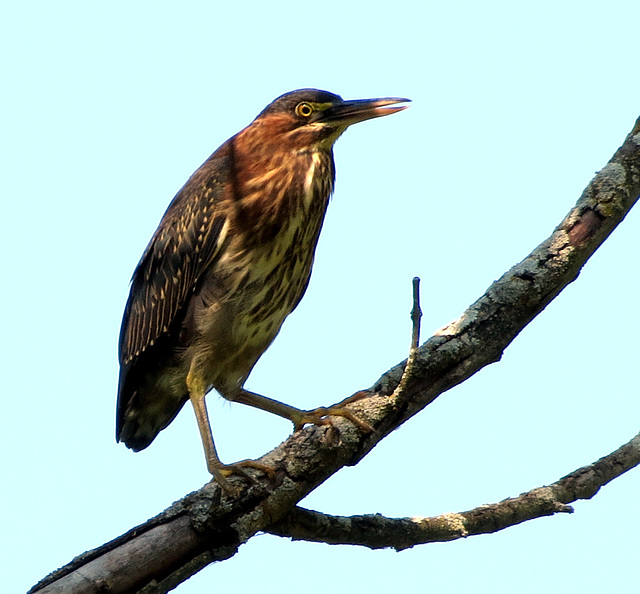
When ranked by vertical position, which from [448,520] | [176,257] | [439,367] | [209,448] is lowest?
[448,520]

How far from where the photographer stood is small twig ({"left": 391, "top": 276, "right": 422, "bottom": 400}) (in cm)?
296

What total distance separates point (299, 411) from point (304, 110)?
173 centimetres

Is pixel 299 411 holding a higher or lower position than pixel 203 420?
lower

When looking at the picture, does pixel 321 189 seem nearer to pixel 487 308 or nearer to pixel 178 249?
pixel 178 249

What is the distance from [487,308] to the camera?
135 inches

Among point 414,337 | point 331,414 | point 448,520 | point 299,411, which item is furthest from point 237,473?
point 414,337

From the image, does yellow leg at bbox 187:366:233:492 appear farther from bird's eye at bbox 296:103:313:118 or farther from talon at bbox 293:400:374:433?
bird's eye at bbox 296:103:313:118

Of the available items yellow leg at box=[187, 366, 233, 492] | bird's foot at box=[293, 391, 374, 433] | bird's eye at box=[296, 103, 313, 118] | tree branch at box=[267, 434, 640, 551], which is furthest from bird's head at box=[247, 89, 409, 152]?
tree branch at box=[267, 434, 640, 551]

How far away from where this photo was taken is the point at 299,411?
4.30 m

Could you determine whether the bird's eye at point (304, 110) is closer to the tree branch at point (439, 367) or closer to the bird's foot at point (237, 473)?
the tree branch at point (439, 367)

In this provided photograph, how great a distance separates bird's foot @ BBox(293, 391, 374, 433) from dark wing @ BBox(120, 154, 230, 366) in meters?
0.98

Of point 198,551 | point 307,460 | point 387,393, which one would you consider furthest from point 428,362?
point 198,551

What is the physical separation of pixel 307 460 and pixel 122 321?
2376 millimetres

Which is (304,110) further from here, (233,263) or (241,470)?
(241,470)
